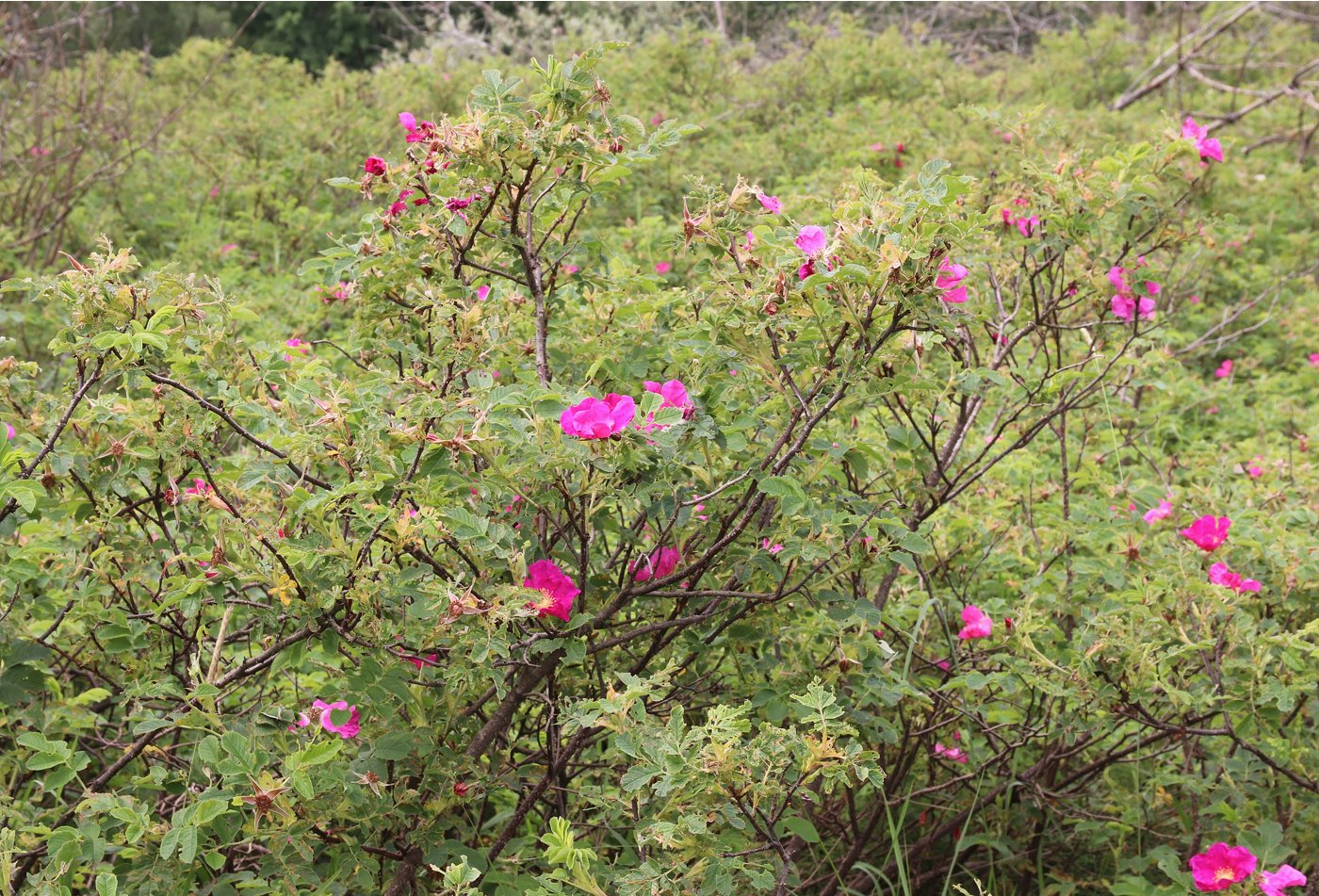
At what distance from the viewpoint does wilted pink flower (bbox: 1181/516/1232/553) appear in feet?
7.16

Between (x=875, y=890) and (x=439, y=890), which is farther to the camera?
(x=875, y=890)

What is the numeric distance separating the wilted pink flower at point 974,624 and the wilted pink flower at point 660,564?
691 millimetres

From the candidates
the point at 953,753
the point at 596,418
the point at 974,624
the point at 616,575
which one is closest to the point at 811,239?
the point at 596,418

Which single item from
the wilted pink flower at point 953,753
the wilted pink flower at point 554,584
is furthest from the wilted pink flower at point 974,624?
the wilted pink flower at point 554,584

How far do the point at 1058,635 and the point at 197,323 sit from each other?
1.64 m

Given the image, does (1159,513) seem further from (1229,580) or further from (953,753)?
(953,753)

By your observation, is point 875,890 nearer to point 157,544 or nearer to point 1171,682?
point 1171,682

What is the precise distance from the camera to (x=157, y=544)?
1992mm

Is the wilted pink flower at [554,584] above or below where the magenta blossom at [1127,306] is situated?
above

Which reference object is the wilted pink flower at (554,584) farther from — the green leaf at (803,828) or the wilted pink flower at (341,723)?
the green leaf at (803,828)

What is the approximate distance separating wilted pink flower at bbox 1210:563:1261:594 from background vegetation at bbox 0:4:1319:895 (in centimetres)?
3

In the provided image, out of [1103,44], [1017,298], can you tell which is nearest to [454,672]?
[1017,298]

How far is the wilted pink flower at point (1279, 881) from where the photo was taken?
1793mm

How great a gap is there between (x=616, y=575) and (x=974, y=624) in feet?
2.28
